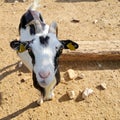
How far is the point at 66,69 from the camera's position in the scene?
7.18m

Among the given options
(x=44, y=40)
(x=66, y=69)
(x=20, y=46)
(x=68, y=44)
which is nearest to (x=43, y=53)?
(x=44, y=40)

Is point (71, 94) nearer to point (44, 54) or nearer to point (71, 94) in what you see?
point (71, 94)

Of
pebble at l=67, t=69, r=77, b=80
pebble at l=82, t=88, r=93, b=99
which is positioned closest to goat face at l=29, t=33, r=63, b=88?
pebble at l=82, t=88, r=93, b=99

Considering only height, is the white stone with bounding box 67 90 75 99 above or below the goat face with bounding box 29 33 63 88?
below

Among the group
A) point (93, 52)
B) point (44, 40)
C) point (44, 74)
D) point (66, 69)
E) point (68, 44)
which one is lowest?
point (66, 69)

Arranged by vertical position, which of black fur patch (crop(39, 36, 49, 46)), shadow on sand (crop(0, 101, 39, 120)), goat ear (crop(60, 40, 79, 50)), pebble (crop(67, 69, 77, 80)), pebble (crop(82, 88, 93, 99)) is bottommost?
shadow on sand (crop(0, 101, 39, 120))

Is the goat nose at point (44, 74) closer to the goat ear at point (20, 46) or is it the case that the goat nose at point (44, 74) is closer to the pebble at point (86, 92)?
the goat ear at point (20, 46)

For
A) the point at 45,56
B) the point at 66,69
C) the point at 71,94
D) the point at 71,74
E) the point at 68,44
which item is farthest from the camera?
the point at 66,69

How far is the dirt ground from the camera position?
6207mm

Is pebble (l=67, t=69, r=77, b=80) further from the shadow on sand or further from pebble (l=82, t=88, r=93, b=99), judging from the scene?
the shadow on sand

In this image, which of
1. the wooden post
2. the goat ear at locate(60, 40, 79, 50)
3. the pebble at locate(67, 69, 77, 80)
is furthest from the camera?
the wooden post

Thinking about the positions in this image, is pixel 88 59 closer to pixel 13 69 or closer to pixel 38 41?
pixel 13 69

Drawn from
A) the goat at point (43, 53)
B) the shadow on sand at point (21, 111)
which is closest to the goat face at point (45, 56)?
the goat at point (43, 53)

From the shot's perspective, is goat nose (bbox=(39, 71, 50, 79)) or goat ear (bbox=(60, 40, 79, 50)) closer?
goat nose (bbox=(39, 71, 50, 79))
